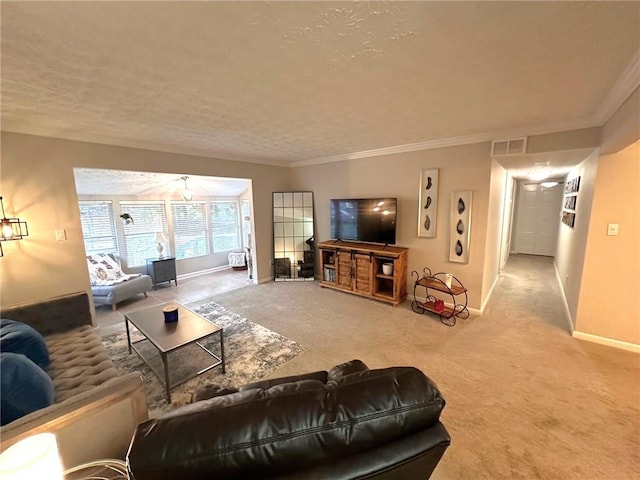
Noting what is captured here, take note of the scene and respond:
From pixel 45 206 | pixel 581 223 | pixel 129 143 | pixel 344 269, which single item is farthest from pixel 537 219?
pixel 45 206

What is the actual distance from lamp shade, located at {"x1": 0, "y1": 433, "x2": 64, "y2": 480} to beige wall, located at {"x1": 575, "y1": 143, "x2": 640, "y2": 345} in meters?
4.32

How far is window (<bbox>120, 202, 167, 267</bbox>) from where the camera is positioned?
530cm

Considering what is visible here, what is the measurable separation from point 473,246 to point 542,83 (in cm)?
220

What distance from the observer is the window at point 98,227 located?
15.8 ft

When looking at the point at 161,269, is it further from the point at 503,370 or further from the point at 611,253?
the point at 611,253

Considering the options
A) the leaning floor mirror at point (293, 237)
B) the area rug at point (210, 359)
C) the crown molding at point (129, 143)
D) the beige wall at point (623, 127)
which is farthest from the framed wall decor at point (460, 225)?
the crown molding at point (129, 143)

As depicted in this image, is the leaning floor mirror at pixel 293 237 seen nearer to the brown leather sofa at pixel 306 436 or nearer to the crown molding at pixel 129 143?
the crown molding at pixel 129 143

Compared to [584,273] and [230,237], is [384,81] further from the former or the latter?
[230,237]

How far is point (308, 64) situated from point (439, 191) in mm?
2933

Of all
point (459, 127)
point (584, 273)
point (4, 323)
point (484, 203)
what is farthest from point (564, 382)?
point (4, 323)

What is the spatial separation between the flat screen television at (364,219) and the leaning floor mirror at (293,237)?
0.72 m

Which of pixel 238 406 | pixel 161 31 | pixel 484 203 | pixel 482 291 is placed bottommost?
pixel 482 291

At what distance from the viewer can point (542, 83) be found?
75.9 inches

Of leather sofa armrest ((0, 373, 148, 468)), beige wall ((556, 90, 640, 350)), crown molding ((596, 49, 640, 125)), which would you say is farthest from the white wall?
leather sofa armrest ((0, 373, 148, 468))
